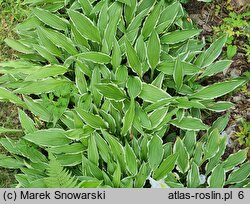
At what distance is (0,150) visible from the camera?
4.15m

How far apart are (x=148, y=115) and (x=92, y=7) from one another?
1113 millimetres

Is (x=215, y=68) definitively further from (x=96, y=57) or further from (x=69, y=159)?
(x=69, y=159)

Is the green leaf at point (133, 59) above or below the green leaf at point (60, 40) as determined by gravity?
below

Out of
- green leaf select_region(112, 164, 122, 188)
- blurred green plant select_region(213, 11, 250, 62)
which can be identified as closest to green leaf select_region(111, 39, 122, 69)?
green leaf select_region(112, 164, 122, 188)

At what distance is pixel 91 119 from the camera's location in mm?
3734

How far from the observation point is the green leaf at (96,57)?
391 centimetres

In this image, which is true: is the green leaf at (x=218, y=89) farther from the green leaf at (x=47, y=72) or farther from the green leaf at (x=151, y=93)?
the green leaf at (x=47, y=72)

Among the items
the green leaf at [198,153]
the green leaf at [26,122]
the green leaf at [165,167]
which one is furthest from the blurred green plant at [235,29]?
the green leaf at [26,122]

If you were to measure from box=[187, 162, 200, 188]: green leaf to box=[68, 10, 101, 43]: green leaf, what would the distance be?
1303 millimetres

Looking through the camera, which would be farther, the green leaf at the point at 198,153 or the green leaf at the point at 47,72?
the green leaf at the point at 47,72

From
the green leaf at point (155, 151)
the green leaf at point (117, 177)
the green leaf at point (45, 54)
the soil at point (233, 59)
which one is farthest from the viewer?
the green leaf at point (45, 54)

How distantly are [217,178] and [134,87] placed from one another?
0.93m

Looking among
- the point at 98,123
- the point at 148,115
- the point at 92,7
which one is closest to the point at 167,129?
the point at 148,115

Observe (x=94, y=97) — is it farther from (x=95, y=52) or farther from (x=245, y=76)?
(x=245, y=76)
